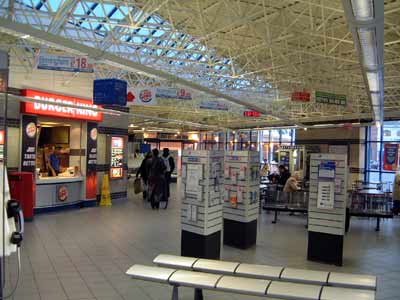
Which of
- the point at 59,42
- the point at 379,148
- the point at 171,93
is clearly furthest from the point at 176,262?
the point at 379,148

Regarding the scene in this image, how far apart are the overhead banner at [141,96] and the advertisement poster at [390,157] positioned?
1372 centimetres

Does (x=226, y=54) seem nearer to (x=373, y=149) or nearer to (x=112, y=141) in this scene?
(x=112, y=141)

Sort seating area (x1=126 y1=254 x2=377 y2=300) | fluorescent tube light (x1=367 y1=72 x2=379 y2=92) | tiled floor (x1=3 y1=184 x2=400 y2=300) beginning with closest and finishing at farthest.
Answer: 1. seating area (x1=126 y1=254 x2=377 y2=300)
2. tiled floor (x1=3 y1=184 x2=400 y2=300)
3. fluorescent tube light (x1=367 y1=72 x2=379 y2=92)

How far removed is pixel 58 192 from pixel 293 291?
831 centimetres

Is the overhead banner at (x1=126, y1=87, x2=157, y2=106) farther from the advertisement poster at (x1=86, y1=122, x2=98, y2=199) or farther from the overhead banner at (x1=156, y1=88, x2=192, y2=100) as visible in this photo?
the advertisement poster at (x1=86, y1=122, x2=98, y2=199)

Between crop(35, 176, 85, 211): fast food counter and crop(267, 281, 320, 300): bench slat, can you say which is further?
crop(35, 176, 85, 211): fast food counter

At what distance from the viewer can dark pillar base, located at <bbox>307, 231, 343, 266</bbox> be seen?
19.9ft

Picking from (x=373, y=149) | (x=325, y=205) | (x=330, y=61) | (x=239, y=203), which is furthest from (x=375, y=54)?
(x=373, y=149)

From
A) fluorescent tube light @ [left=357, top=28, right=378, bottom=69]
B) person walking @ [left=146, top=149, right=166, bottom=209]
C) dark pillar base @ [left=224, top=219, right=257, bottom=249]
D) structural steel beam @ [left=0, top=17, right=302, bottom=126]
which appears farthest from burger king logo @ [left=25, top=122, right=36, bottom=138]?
fluorescent tube light @ [left=357, top=28, right=378, bottom=69]

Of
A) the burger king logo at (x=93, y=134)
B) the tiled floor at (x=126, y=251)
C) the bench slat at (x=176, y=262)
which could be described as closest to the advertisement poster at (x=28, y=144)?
the tiled floor at (x=126, y=251)

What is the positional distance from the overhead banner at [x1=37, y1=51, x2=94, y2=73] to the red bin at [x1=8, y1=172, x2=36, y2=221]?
2508 mm

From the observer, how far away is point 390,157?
796 inches

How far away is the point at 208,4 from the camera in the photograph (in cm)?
1046

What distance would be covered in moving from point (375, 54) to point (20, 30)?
5981 mm
